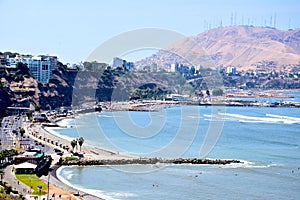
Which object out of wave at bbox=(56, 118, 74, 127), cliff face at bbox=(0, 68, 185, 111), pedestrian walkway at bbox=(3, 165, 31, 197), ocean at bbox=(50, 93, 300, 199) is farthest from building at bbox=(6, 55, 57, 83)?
pedestrian walkway at bbox=(3, 165, 31, 197)

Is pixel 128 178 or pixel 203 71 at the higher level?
pixel 203 71

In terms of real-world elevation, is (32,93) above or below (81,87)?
below

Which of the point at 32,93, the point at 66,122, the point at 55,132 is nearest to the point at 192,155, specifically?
the point at 55,132

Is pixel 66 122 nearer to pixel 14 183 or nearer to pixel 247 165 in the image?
pixel 247 165

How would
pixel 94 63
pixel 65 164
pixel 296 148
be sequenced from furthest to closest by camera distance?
1. pixel 94 63
2. pixel 296 148
3. pixel 65 164

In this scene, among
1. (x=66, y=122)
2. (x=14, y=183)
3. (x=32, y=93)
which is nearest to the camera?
(x=14, y=183)

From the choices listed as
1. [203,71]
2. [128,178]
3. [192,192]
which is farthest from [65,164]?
[203,71]

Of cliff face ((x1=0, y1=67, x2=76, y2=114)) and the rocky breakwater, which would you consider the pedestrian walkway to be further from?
cliff face ((x1=0, y1=67, x2=76, y2=114))

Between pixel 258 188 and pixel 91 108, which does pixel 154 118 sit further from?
pixel 258 188

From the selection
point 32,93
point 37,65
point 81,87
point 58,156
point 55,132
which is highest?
point 37,65
